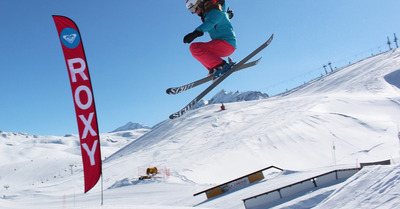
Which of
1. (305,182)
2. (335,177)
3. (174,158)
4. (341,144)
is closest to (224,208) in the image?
(305,182)

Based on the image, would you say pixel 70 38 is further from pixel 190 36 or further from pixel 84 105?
pixel 190 36

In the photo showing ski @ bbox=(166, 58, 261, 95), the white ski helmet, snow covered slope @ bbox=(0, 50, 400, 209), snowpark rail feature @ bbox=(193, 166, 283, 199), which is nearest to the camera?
the white ski helmet

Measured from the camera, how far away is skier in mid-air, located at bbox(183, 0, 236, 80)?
446 centimetres

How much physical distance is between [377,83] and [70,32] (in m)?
38.3

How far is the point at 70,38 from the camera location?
17.9 feet

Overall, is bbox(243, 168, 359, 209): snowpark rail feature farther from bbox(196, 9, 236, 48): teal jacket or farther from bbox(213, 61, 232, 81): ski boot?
bbox(196, 9, 236, 48): teal jacket

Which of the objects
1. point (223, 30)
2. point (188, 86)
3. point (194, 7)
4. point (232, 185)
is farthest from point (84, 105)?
point (232, 185)

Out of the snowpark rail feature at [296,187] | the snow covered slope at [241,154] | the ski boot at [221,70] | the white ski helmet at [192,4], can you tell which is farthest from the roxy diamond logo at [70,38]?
the snowpark rail feature at [296,187]

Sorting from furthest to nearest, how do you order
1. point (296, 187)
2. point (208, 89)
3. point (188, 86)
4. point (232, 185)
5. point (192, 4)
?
point (232, 185) → point (188, 86) → point (208, 89) → point (296, 187) → point (192, 4)

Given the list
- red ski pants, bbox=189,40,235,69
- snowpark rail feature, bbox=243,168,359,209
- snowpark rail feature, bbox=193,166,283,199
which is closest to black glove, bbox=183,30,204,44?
red ski pants, bbox=189,40,235,69

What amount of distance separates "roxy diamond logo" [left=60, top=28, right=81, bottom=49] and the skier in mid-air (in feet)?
7.77

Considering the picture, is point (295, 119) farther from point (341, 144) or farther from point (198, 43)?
point (198, 43)

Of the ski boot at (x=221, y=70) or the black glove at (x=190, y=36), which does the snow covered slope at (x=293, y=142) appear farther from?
the black glove at (x=190, y=36)

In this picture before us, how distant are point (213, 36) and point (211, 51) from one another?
11.0 inches
